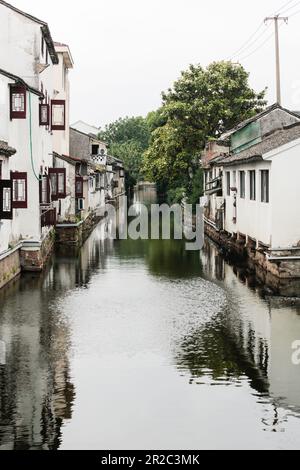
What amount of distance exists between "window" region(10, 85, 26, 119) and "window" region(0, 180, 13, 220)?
4111 millimetres

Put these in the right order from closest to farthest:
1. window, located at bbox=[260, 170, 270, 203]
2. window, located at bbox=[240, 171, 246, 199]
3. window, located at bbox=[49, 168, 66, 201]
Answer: window, located at bbox=[260, 170, 270, 203] < window, located at bbox=[240, 171, 246, 199] < window, located at bbox=[49, 168, 66, 201]

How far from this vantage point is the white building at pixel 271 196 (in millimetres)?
27203

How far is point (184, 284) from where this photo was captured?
27.5 metres

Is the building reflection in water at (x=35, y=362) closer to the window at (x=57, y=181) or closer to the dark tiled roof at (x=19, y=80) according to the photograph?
the dark tiled roof at (x=19, y=80)

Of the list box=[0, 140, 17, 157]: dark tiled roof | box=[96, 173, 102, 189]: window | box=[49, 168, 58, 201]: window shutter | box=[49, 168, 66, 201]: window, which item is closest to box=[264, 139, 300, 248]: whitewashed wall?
box=[0, 140, 17, 157]: dark tiled roof

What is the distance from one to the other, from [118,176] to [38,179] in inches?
2837

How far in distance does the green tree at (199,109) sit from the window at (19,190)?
3177 centimetres

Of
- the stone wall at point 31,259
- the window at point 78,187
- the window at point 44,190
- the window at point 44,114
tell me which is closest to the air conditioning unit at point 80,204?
the window at point 78,187

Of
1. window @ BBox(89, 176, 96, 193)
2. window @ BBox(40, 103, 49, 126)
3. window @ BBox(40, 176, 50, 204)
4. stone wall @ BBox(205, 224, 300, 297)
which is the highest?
window @ BBox(40, 103, 49, 126)

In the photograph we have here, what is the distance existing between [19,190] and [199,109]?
1280 inches

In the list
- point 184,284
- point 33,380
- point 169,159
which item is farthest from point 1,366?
point 169,159

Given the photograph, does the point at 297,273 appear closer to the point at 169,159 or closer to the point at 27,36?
the point at 27,36

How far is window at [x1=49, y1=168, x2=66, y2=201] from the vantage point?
36781 mm

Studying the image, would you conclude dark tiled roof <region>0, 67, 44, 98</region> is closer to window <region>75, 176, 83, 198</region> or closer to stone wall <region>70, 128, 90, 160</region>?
window <region>75, 176, 83, 198</region>
